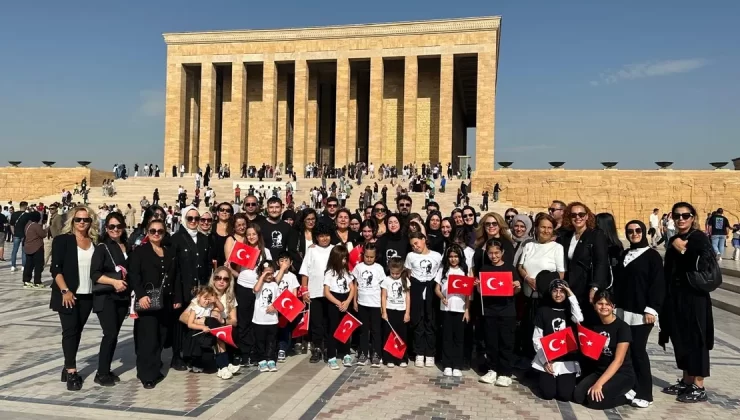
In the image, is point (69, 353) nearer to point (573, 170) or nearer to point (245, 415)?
point (245, 415)

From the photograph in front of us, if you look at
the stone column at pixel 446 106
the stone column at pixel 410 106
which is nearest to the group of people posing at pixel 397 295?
the stone column at pixel 446 106

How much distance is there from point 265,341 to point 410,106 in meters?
30.8

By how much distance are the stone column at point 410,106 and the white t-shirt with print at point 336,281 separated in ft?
98.9

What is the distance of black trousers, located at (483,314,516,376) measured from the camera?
523cm

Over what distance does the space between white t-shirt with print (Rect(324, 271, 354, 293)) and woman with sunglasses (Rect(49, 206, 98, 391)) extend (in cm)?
240

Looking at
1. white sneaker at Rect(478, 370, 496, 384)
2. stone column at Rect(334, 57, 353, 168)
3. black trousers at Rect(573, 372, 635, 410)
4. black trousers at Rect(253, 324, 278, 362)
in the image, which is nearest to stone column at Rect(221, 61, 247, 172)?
stone column at Rect(334, 57, 353, 168)

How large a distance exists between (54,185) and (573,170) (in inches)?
1272

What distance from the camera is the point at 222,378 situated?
17.0ft

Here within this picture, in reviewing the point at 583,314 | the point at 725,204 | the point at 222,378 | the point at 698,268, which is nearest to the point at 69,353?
the point at 222,378

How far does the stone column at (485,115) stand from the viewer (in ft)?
111

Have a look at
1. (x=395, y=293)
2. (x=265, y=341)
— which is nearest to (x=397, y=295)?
(x=395, y=293)

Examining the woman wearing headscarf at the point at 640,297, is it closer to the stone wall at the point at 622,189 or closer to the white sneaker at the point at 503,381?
the white sneaker at the point at 503,381

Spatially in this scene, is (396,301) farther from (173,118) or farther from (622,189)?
(173,118)

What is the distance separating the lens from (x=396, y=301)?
5719 mm
